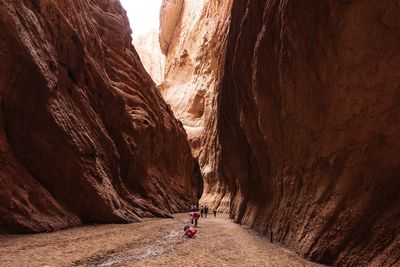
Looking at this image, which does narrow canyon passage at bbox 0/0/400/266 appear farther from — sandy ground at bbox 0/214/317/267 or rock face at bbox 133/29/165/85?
rock face at bbox 133/29/165/85

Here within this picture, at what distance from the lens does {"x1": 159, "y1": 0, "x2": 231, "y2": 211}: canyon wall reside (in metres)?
49.0

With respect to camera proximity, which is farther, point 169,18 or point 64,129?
point 169,18

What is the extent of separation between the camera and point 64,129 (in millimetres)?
15055

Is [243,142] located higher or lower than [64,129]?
higher

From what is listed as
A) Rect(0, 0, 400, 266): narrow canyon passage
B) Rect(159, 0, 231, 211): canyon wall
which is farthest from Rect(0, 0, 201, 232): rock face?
Rect(159, 0, 231, 211): canyon wall

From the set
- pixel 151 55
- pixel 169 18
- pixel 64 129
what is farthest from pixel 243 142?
pixel 151 55

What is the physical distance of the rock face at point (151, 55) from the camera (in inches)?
4713

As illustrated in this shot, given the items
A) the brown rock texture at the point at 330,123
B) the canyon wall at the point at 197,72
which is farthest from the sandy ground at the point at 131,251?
the canyon wall at the point at 197,72

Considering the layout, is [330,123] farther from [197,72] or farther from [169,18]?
[169,18]

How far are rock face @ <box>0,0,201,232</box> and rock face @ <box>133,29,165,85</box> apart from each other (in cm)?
Answer: 9237

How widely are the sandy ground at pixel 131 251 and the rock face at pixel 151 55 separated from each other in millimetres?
103661

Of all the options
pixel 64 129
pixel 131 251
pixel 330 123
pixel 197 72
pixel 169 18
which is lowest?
pixel 131 251

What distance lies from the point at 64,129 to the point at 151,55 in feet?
379

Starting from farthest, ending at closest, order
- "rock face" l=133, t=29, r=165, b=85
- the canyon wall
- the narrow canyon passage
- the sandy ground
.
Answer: "rock face" l=133, t=29, r=165, b=85 → the canyon wall → the sandy ground → the narrow canyon passage
